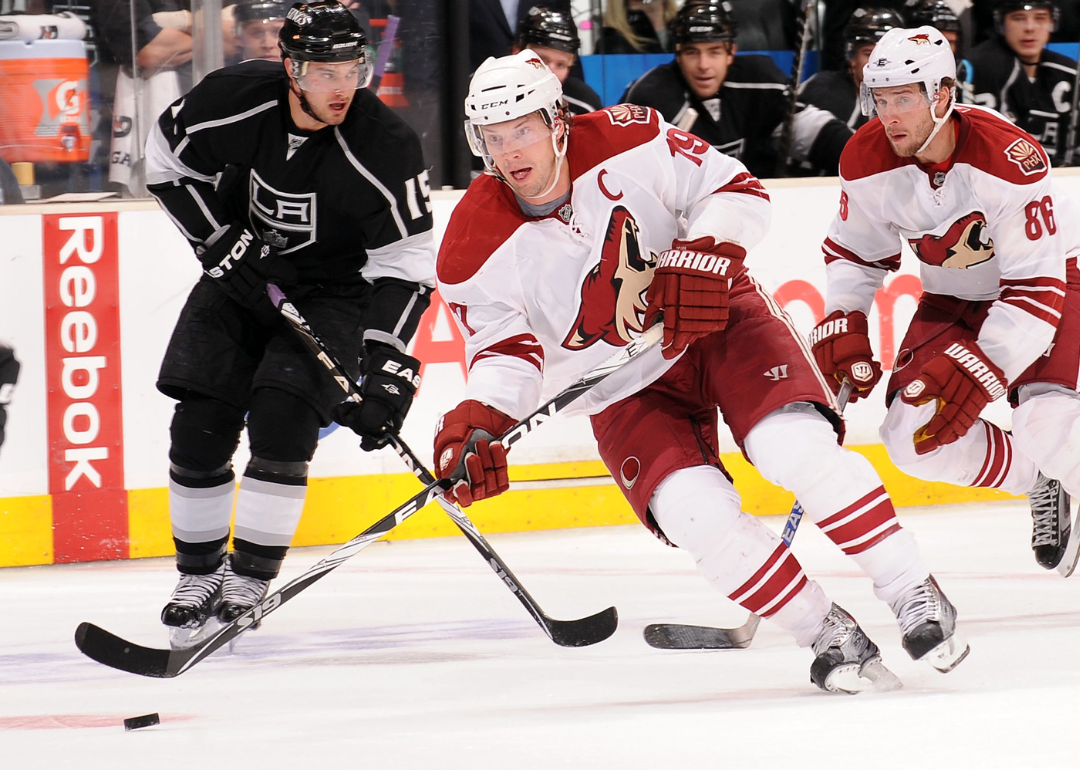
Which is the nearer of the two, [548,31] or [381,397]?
[381,397]

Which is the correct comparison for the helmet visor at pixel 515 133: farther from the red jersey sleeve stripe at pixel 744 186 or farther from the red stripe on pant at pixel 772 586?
the red stripe on pant at pixel 772 586

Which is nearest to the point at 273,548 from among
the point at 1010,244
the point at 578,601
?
the point at 578,601

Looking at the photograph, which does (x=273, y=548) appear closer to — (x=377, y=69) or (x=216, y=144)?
(x=216, y=144)

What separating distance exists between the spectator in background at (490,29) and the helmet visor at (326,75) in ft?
5.20

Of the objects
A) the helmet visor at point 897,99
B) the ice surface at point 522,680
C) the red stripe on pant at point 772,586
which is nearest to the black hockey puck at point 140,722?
the ice surface at point 522,680

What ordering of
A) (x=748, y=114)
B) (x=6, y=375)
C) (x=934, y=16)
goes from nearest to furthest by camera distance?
(x=6, y=375), (x=748, y=114), (x=934, y=16)

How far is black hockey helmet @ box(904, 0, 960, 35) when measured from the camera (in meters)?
4.73

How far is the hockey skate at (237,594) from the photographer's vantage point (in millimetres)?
2730

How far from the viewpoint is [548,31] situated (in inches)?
162

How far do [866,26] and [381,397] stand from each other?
2.50m

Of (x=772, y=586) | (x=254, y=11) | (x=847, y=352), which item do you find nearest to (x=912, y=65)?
(x=847, y=352)

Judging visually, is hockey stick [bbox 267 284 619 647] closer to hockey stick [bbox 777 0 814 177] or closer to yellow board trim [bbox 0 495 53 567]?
yellow board trim [bbox 0 495 53 567]

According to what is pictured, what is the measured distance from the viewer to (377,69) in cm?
411

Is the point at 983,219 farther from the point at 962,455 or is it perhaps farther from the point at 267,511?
the point at 267,511
